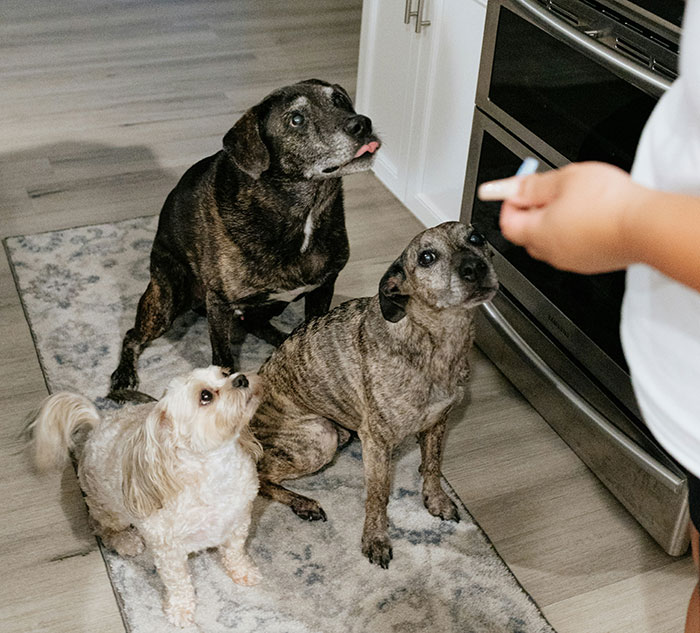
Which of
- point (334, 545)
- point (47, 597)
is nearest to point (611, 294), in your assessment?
point (334, 545)

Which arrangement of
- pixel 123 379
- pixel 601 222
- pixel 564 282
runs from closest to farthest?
pixel 601 222
pixel 564 282
pixel 123 379

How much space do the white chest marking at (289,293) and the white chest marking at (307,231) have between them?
12 cm

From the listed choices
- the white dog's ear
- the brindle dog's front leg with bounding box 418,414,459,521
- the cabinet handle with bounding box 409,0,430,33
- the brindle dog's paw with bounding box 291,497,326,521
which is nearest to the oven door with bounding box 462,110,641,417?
the brindle dog's front leg with bounding box 418,414,459,521

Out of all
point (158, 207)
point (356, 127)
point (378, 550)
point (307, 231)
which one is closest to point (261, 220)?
point (307, 231)

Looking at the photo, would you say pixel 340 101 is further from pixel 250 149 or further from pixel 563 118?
pixel 563 118

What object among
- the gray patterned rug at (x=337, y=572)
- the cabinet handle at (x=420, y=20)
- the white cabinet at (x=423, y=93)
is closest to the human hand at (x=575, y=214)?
the gray patterned rug at (x=337, y=572)

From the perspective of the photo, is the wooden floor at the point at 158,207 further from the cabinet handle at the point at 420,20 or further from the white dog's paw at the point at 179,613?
the cabinet handle at the point at 420,20

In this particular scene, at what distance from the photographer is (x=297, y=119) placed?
6.88 ft

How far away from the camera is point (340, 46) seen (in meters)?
4.59

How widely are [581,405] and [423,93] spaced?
1334 mm

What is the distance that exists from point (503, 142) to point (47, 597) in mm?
1579

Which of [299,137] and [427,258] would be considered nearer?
[427,258]

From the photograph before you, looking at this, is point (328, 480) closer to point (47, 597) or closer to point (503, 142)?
point (47, 597)

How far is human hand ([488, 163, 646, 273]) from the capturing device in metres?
0.62
